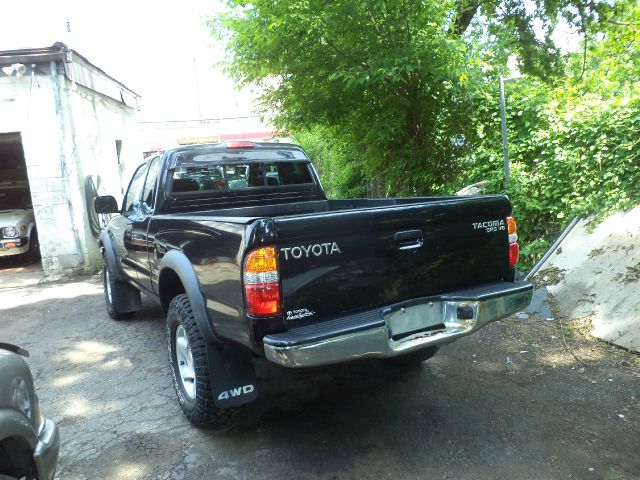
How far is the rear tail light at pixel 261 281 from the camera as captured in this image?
2.47 meters

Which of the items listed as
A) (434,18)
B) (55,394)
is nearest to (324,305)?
(55,394)

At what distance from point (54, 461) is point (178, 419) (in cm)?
133

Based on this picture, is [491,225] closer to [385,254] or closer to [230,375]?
[385,254]

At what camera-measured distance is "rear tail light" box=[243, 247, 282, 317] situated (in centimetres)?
247

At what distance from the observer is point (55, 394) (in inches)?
160

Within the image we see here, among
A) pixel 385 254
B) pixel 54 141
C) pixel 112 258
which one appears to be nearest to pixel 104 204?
pixel 112 258

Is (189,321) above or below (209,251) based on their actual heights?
below

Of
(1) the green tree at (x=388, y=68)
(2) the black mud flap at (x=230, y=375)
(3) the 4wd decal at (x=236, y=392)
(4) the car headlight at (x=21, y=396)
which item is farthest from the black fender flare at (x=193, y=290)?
(1) the green tree at (x=388, y=68)

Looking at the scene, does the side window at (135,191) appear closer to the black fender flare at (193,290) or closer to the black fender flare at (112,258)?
the black fender flare at (112,258)

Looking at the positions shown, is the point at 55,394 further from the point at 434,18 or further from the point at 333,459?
the point at 434,18

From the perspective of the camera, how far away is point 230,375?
9.87 ft

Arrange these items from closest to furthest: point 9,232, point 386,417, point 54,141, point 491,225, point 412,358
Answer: point 491,225 → point 386,417 → point 412,358 → point 54,141 → point 9,232

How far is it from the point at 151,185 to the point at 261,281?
101 inches

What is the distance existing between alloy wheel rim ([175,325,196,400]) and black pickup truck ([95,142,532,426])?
1 centimetres
